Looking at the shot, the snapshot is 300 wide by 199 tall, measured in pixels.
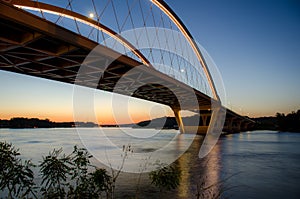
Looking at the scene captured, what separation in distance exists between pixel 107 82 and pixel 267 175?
19630mm

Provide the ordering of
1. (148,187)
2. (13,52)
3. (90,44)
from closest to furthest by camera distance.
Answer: (148,187), (90,44), (13,52)

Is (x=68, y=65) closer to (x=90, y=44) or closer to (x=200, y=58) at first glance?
(x=90, y=44)

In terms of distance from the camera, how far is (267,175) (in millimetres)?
13500

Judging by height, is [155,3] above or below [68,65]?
above

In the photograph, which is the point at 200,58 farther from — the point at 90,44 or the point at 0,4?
the point at 0,4

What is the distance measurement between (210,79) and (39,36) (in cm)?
4502

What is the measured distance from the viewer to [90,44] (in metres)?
13.3

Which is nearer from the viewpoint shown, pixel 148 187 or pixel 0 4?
pixel 0 4

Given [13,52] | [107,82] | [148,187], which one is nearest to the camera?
[148,187]

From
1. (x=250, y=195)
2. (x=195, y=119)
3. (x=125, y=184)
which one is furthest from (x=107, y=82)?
Result: (x=195, y=119)

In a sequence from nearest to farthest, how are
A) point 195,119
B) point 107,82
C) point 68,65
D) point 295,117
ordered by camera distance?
point 68,65 < point 107,82 < point 195,119 < point 295,117

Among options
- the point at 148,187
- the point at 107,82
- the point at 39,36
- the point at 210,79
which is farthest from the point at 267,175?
the point at 210,79

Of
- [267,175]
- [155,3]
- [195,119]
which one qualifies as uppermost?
[155,3]

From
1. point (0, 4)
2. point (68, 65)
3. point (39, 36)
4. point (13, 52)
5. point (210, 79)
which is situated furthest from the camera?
point (210, 79)
